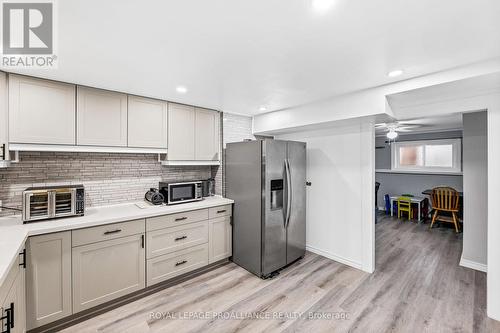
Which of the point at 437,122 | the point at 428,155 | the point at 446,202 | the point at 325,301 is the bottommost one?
the point at 325,301

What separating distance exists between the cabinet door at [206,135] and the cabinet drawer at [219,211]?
776 millimetres

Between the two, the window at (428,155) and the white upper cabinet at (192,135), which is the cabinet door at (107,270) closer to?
the white upper cabinet at (192,135)

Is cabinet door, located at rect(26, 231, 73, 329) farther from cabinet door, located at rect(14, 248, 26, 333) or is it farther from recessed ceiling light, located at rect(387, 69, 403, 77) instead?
recessed ceiling light, located at rect(387, 69, 403, 77)

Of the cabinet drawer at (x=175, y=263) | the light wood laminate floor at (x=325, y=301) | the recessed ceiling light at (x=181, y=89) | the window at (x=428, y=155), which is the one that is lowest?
the light wood laminate floor at (x=325, y=301)

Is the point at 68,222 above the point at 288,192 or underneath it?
underneath

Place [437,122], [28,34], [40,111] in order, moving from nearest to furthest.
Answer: [28,34], [40,111], [437,122]

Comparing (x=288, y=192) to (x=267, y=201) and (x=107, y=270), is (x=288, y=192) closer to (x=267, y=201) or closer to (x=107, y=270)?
→ (x=267, y=201)

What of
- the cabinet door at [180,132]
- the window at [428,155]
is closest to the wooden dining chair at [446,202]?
the window at [428,155]

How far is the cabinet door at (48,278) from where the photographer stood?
185 cm

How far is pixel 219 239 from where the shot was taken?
10.4ft

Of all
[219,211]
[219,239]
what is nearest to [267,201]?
[219,211]

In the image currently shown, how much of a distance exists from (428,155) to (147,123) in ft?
21.8

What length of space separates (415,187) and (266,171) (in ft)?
17.2

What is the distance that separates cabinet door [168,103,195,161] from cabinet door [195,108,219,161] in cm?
9
